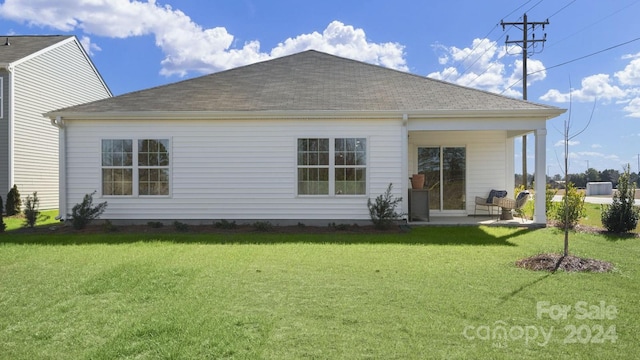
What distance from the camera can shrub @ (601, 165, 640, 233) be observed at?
34.1 feet

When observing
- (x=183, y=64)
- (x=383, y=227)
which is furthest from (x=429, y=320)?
(x=183, y=64)

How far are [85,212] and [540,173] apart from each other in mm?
12180

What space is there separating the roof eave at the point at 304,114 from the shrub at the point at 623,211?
2.55 meters

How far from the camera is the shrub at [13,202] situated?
1470cm

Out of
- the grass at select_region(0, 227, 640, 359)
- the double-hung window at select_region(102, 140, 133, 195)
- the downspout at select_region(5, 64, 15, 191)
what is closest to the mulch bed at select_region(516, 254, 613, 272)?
the grass at select_region(0, 227, 640, 359)

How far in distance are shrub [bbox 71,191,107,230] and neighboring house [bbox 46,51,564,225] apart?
365mm

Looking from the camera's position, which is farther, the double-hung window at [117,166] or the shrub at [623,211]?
the double-hung window at [117,166]

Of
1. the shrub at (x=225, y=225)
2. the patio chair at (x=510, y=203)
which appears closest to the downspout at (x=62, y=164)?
the shrub at (x=225, y=225)

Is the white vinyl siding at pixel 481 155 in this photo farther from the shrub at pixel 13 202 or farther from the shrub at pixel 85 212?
the shrub at pixel 13 202

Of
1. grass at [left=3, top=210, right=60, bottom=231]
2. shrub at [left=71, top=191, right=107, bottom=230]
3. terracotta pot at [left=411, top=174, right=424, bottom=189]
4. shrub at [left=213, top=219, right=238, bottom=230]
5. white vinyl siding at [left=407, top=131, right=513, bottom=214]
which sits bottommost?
grass at [left=3, top=210, right=60, bottom=231]

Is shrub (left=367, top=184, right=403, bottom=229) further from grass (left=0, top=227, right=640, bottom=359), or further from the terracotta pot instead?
grass (left=0, top=227, right=640, bottom=359)

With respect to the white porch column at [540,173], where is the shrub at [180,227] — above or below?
below

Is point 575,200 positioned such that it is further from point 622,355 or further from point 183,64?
point 183,64

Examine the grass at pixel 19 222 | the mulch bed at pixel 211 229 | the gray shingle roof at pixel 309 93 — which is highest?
the gray shingle roof at pixel 309 93
